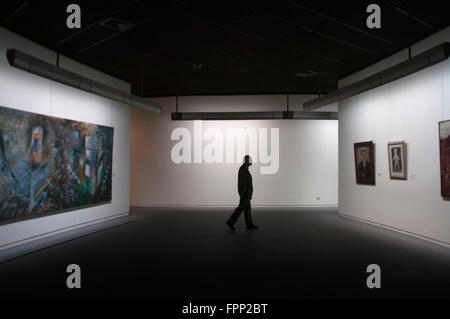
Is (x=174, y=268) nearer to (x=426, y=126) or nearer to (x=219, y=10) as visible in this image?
(x=219, y=10)

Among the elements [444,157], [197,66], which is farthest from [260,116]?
[444,157]

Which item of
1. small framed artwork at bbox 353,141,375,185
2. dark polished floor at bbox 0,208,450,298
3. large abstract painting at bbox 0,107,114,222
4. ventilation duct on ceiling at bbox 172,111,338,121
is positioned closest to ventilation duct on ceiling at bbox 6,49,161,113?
large abstract painting at bbox 0,107,114,222

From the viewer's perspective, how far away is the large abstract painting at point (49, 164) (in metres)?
6.01

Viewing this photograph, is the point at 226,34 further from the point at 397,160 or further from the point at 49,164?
the point at 397,160

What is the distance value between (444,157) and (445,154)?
7cm

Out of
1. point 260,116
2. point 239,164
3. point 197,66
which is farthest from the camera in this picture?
point 239,164

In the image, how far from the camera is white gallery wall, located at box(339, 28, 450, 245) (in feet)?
21.1

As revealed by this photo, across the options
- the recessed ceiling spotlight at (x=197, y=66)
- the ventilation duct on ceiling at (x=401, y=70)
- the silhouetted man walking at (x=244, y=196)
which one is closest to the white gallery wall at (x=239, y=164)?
the ventilation duct on ceiling at (x=401, y=70)

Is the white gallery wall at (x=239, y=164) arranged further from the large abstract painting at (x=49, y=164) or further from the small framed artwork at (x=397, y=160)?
the small framed artwork at (x=397, y=160)

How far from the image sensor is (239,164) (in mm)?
12516

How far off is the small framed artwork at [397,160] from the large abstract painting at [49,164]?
800 cm

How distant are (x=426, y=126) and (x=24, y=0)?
8.22 metres

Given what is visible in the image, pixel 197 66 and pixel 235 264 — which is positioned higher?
pixel 197 66

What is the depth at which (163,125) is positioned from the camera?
510 inches
